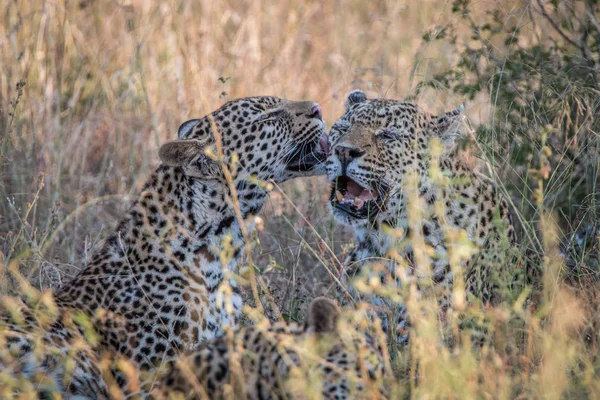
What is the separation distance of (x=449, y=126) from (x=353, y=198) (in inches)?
36.2

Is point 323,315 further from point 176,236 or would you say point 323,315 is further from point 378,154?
point 378,154

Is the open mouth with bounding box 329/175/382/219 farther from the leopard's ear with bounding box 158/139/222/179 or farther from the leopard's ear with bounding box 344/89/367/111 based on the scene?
the leopard's ear with bounding box 158/139/222/179

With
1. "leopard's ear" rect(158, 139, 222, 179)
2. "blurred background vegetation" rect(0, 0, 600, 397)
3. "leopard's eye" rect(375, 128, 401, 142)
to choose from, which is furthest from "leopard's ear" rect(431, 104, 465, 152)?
"leopard's ear" rect(158, 139, 222, 179)

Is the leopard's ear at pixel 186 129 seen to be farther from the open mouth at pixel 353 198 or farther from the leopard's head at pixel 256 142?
the open mouth at pixel 353 198

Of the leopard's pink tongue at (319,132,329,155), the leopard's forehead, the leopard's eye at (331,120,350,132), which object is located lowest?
the leopard's pink tongue at (319,132,329,155)

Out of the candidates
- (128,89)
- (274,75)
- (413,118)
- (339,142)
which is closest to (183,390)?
(339,142)

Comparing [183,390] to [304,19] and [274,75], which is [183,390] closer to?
[274,75]

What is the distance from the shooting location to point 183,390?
5.00 meters

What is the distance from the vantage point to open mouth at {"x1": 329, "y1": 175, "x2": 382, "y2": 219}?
23.5ft

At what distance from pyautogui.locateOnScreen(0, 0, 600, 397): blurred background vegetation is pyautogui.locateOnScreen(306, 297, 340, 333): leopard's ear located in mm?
592

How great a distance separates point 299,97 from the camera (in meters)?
12.6

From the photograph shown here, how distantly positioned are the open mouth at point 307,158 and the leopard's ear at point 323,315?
2765 mm

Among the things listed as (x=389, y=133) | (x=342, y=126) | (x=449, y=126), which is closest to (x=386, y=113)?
(x=389, y=133)

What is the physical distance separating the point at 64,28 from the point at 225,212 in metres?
5.25
